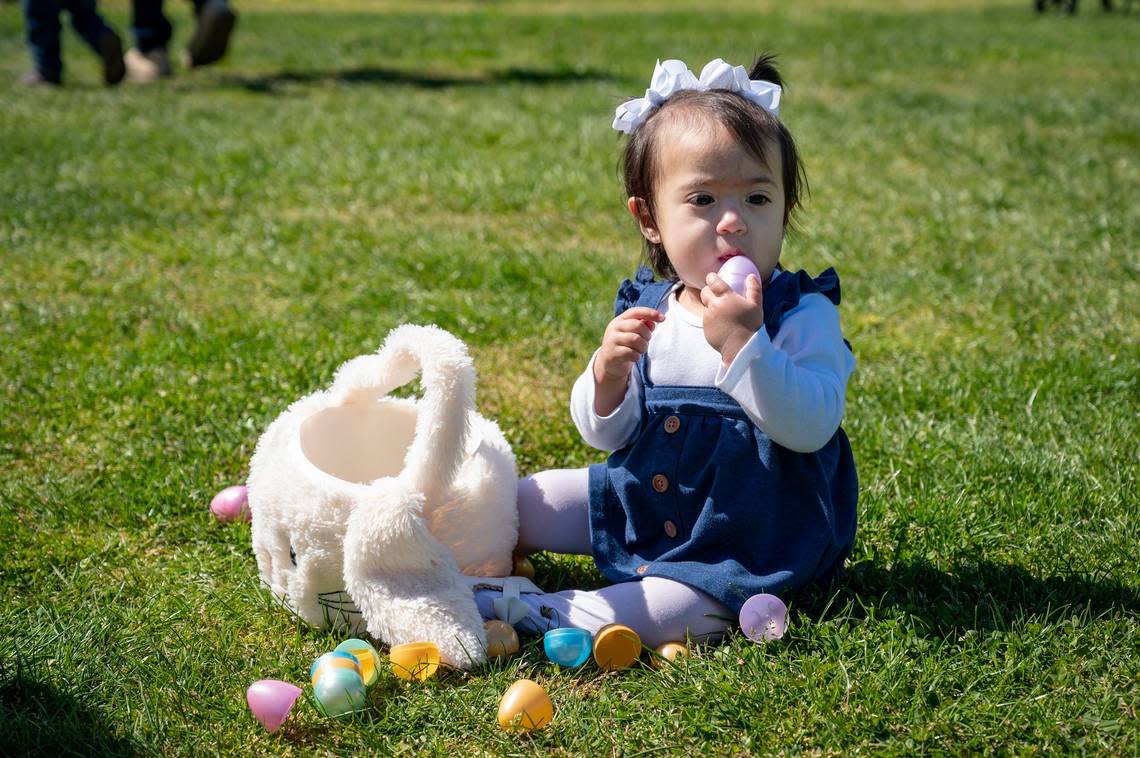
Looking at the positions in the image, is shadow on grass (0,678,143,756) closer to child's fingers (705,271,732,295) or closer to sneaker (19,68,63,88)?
child's fingers (705,271,732,295)

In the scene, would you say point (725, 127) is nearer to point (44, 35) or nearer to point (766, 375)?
point (766, 375)

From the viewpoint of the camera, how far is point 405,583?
7.48 ft

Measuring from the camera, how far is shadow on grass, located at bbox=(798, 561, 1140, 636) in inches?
90.4

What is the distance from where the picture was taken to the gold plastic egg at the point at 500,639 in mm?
2266

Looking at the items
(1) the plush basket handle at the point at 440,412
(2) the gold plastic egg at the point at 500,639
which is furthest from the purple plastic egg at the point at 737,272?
(2) the gold plastic egg at the point at 500,639

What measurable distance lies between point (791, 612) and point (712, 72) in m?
1.14

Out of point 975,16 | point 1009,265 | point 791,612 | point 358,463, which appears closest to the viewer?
point 791,612

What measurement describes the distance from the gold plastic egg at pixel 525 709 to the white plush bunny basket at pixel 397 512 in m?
0.18

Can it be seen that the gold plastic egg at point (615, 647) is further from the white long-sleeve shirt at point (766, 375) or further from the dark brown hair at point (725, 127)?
the dark brown hair at point (725, 127)

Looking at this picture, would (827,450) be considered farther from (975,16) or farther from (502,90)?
(975,16)

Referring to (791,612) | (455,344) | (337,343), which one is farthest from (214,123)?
(791,612)

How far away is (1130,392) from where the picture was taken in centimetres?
342

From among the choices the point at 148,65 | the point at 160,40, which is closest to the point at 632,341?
the point at 148,65

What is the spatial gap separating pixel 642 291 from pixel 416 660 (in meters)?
0.95
